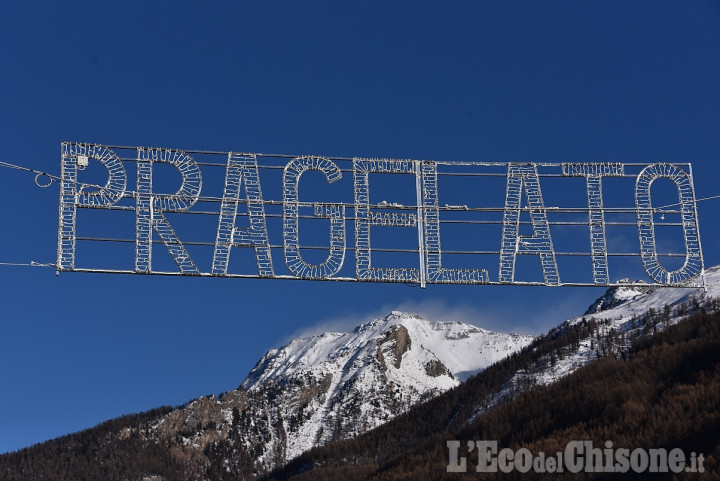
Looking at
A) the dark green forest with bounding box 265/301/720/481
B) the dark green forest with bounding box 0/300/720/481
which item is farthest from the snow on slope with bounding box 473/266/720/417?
the dark green forest with bounding box 265/301/720/481

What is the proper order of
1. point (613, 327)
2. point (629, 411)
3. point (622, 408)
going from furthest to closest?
point (613, 327)
point (622, 408)
point (629, 411)

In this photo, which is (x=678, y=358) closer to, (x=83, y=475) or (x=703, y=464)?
(x=703, y=464)

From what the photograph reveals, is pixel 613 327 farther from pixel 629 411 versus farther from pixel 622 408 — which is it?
pixel 629 411

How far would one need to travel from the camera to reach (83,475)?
192 m

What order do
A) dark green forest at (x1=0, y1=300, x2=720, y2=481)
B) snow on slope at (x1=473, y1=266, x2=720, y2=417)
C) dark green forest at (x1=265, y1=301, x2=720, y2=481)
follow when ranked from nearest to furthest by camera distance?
dark green forest at (x1=265, y1=301, x2=720, y2=481), dark green forest at (x1=0, y1=300, x2=720, y2=481), snow on slope at (x1=473, y1=266, x2=720, y2=417)

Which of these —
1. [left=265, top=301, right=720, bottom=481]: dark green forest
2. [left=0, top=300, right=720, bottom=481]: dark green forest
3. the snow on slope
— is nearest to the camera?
[left=265, top=301, right=720, bottom=481]: dark green forest

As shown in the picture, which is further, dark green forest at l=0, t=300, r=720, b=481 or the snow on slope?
the snow on slope

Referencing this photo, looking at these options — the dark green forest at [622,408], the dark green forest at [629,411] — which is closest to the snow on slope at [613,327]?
the dark green forest at [622,408]

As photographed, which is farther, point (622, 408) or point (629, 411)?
point (622, 408)

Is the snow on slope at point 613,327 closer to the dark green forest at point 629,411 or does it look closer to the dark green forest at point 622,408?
the dark green forest at point 622,408

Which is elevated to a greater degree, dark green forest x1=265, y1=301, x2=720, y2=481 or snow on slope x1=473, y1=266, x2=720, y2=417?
snow on slope x1=473, y1=266, x2=720, y2=417

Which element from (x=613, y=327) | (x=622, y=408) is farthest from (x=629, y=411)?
(x=613, y=327)

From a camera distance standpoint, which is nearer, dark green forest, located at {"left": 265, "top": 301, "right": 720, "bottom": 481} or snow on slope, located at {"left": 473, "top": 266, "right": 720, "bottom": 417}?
dark green forest, located at {"left": 265, "top": 301, "right": 720, "bottom": 481}

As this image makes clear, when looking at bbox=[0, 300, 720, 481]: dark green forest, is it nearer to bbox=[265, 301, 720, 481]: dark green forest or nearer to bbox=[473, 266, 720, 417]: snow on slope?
bbox=[265, 301, 720, 481]: dark green forest
